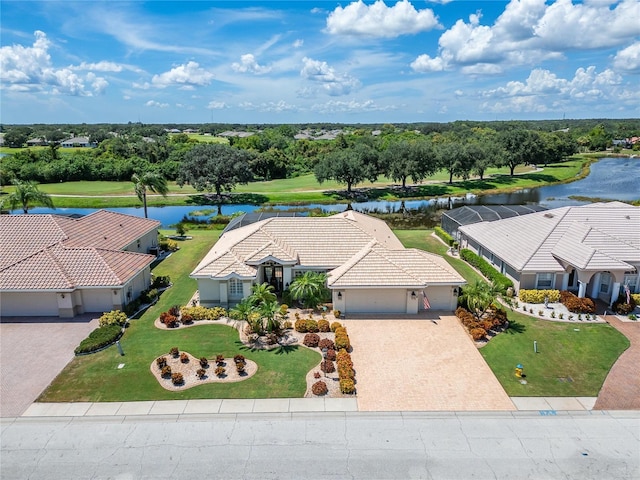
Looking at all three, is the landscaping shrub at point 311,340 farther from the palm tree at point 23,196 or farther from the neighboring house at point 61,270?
the palm tree at point 23,196

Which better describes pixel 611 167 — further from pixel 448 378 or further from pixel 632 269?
pixel 448 378

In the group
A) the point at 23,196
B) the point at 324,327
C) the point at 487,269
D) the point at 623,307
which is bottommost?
the point at 324,327

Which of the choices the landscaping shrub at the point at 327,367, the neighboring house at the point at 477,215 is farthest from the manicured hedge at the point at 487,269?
the landscaping shrub at the point at 327,367

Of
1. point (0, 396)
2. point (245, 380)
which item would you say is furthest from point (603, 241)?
point (0, 396)

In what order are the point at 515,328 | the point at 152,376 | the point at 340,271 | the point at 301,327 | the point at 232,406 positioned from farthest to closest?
the point at 340,271
the point at 515,328
the point at 301,327
the point at 152,376
the point at 232,406

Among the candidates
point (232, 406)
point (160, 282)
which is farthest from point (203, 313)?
point (232, 406)

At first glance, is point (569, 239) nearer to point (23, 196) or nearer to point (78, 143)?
point (23, 196)
